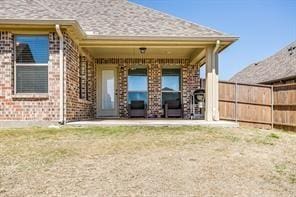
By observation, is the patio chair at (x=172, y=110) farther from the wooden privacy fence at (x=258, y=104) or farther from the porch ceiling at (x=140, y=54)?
the wooden privacy fence at (x=258, y=104)

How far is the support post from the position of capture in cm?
1255

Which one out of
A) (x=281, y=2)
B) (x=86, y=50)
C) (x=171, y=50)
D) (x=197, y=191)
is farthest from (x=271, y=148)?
(x=281, y=2)

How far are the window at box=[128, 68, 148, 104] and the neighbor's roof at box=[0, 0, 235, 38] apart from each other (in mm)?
2922

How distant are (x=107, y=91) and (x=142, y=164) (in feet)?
35.4

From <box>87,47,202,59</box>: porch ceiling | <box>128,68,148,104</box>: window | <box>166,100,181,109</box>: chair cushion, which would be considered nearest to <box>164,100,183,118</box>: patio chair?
<box>166,100,181,109</box>: chair cushion

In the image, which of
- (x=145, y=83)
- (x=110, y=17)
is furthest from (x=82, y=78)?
(x=145, y=83)

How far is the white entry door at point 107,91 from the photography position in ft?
55.2

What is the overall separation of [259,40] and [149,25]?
58.1 ft

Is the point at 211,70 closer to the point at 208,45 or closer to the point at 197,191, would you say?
the point at 208,45

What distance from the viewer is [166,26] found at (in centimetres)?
1339

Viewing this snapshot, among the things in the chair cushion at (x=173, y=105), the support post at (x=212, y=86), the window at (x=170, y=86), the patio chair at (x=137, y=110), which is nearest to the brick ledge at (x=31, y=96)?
the support post at (x=212, y=86)

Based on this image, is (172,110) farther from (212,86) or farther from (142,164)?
(142,164)

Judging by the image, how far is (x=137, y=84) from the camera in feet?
55.9

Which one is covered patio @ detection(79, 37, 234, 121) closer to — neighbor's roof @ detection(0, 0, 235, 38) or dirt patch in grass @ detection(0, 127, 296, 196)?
neighbor's roof @ detection(0, 0, 235, 38)
